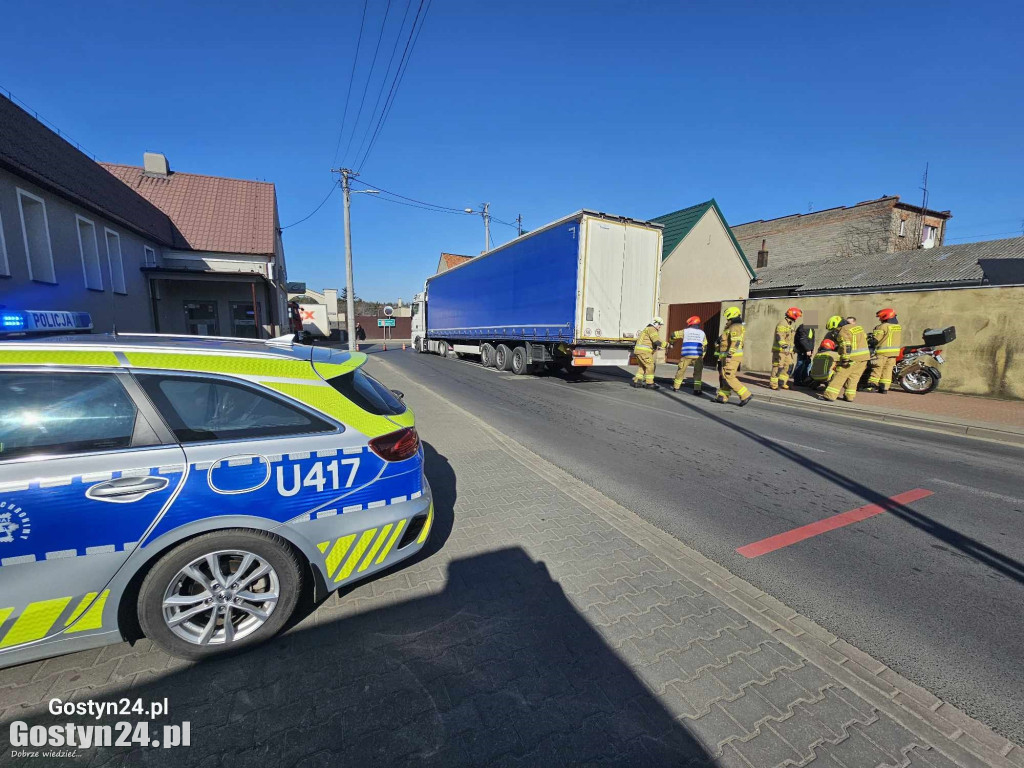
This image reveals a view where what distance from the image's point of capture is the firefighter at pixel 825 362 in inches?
387

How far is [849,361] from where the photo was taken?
9.27 m

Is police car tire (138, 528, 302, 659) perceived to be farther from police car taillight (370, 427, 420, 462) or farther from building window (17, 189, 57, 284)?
building window (17, 189, 57, 284)

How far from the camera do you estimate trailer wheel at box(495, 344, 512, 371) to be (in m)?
14.7

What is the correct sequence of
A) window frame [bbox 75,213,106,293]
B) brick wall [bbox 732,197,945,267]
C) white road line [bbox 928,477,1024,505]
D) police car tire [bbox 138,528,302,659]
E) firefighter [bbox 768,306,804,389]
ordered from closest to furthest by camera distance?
police car tire [bbox 138,528,302,659] → white road line [bbox 928,477,1024,505] → firefighter [bbox 768,306,804,389] → window frame [bbox 75,213,106,293] → brick wall [bbox 732,197,945,267]

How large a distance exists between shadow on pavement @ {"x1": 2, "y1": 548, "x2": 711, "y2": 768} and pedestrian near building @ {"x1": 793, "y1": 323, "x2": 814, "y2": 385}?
1134 centimetres

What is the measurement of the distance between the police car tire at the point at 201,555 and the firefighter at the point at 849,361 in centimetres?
1094


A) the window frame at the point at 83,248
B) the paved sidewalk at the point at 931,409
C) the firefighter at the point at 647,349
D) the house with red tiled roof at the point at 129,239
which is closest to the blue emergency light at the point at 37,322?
the house with red tiled roof at the point at 129,239

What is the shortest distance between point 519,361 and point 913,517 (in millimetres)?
10560

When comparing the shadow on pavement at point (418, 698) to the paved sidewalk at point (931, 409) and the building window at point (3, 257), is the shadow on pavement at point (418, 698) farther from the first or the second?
the building window at point (3, 257)

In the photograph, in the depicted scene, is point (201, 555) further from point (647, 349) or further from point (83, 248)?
point (83, 248)

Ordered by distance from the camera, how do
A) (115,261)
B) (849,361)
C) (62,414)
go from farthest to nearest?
(115,261)
(849,361)
(62,414)

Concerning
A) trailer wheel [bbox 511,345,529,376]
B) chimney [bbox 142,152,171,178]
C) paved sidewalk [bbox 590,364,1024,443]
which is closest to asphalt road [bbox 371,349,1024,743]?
paved sidewalk [bbox 590,364,1024,443]

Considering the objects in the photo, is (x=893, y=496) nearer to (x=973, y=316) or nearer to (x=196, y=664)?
(x=196, y=664)

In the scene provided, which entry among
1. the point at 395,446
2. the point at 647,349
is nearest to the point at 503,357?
the point at 647,349
